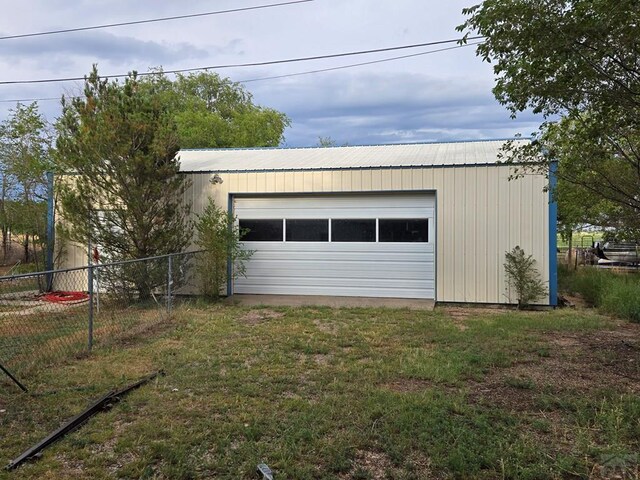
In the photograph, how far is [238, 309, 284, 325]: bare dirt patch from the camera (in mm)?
8312

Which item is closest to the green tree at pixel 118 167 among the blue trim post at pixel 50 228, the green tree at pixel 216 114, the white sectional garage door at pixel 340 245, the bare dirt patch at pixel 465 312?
the white sectional garage door at pixel 340 245

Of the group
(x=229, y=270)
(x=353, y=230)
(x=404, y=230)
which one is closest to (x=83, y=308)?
(x=229, y=270)

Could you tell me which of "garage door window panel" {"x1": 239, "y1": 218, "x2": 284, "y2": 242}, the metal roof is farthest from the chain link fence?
the metal roof

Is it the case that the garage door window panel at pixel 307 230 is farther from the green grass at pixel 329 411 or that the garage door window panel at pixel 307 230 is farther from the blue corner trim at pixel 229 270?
the green grass at pixel 329 411

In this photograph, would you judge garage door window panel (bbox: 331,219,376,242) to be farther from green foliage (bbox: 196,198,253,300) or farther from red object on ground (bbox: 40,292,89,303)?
red object on ground (bbox: 40,292,89,303)

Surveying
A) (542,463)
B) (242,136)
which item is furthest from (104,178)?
(242,136)

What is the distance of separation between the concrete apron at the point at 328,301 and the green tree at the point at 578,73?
4.60 m

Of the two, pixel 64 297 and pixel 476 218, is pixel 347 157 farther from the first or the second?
pixel 64 297

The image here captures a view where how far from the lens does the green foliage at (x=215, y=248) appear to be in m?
10.2

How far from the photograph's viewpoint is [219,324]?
795cm

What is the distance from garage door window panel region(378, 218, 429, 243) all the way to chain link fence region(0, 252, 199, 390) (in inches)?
165

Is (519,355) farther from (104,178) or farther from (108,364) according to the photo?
(104,178)

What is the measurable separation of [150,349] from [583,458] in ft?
16.5

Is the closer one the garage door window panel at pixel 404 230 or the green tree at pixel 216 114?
the garage door window panel at pixel 404 230
